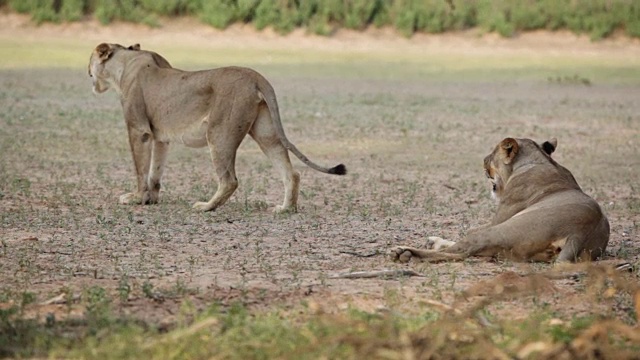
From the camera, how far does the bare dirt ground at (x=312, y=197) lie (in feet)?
23.6

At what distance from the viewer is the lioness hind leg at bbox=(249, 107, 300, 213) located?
11.0m

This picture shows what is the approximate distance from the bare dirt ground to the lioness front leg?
203mm

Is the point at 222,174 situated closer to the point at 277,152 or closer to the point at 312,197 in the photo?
the point at 277,152

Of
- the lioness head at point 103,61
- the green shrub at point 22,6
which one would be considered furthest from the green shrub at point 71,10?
the lioness head at point 103,61

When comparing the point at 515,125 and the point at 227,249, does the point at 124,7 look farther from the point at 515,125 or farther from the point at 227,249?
the point at 227,249

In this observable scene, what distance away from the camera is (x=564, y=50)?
34.2 m

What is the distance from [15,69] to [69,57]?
3086 mm

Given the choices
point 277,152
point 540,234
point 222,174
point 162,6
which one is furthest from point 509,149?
point 162,6

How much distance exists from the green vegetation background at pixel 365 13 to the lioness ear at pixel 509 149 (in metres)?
25.3

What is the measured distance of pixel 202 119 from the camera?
1095 cm

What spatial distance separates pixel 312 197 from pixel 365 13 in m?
23.6

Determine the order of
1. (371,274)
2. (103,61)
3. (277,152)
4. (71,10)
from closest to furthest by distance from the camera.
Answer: (371,274), (277,152), (103,61), (71,10)

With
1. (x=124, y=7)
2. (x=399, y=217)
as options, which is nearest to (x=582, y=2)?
(x=124, y=7)

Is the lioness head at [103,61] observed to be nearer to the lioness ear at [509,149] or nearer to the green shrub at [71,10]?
the lioness ear at [509,149]
